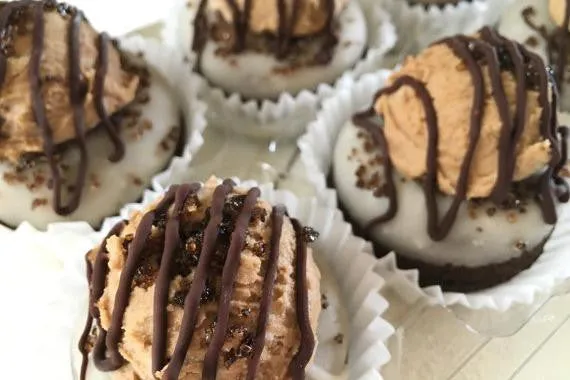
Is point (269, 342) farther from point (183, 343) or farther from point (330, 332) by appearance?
point (330, 332)

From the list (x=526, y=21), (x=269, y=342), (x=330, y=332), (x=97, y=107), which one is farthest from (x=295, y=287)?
(x=526, y=21)

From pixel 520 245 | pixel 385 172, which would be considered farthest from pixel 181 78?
pixel 520 245

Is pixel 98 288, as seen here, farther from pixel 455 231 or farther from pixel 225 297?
pixel 455 231

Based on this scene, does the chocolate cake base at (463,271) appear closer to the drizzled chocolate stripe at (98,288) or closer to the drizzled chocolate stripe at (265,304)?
the drizzled chocolate stripe at (265,304)

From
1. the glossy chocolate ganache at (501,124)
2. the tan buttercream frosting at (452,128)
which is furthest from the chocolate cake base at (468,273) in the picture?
the tan buttercream frosting at (452,128)

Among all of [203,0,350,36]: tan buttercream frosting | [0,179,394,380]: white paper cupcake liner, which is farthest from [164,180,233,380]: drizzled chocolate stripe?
[203,0,350,36]: tan buttercream frosting

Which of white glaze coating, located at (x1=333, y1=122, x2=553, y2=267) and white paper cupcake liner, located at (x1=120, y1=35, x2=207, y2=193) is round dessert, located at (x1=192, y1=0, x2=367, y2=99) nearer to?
white paper cupcake liner, located at (x1=120, y1=35, x2=207, y2=193)
